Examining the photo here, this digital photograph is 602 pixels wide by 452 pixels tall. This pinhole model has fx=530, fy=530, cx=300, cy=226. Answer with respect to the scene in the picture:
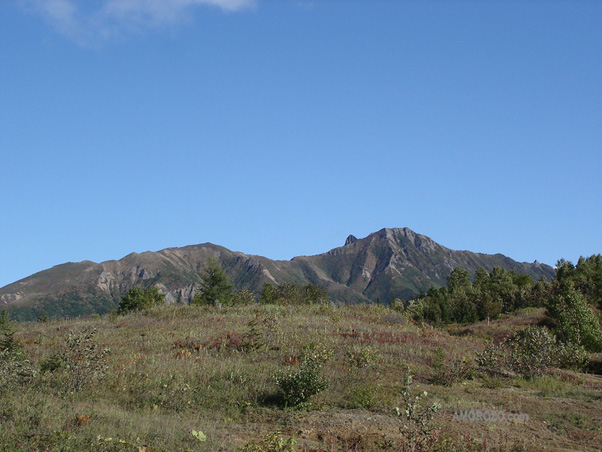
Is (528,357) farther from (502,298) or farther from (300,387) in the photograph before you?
(502,298)

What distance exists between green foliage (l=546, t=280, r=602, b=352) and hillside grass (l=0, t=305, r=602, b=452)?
10282 mm

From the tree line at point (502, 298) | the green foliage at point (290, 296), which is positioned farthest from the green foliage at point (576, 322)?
the green foliage at point (290, 296)

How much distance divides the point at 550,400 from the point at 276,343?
9.32 m

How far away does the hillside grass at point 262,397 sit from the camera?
8477mm

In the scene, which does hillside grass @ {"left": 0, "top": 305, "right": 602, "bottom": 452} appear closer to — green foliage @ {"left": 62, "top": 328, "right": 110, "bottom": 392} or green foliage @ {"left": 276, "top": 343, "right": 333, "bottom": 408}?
green foliage @ {"left": 62, "top": 328, "right": 110, "bottom": 392}

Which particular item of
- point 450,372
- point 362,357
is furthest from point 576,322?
point 362,357

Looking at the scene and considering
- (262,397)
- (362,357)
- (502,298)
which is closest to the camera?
(262,397)

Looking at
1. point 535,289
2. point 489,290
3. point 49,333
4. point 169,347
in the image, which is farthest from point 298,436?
point 489,290

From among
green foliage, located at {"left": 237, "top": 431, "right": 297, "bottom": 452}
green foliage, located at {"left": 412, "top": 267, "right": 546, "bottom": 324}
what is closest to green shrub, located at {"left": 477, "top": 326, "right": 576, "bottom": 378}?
green foliage, located at {"left": 237, "top": 431, "right": 297, "bottom": 452}

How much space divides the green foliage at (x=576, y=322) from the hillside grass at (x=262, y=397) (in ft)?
33.7

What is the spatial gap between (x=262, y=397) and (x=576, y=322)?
953 inches

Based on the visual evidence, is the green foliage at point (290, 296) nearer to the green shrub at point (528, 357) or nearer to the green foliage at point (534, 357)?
the green shrub at point (528, 357)

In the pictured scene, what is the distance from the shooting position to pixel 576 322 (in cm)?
3012

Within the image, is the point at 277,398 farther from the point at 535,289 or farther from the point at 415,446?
the point at 535,289
